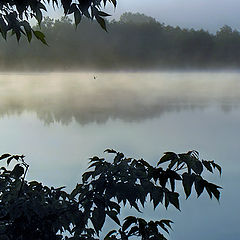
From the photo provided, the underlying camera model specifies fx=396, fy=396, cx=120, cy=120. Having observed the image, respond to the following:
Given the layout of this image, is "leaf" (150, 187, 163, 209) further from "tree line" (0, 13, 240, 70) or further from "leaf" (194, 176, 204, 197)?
"tree line" (0, 13, 240, 70)

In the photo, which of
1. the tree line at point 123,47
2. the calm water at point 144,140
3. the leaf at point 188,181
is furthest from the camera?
the tree line at point 123,47

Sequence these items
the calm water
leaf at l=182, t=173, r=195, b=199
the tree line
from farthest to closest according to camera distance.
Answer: the tree line → the calm water → leaf at l=182, t=173, r=195, b=199

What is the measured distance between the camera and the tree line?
3338cm

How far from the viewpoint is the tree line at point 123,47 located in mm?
33375

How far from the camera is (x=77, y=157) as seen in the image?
6570 millimetres

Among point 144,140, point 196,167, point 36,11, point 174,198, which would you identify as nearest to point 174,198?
point 174,198

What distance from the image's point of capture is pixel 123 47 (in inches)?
1431

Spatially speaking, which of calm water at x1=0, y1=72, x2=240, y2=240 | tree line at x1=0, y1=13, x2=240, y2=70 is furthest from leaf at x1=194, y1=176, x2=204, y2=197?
tree line at x1=0, y1=13, x2=240, y2=70

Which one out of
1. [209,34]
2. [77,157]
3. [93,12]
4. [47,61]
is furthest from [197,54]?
[93,12]

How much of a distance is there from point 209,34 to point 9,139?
33.0m

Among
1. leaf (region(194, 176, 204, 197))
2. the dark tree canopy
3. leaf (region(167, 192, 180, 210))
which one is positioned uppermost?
the dark tree canopy

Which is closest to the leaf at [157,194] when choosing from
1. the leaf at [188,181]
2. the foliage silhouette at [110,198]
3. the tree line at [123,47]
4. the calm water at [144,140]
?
the foliage silhouette at [110,198]

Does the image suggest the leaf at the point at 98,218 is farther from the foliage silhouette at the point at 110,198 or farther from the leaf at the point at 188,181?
the leaf at the point at 188,181

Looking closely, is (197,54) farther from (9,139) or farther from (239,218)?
(239,218)
